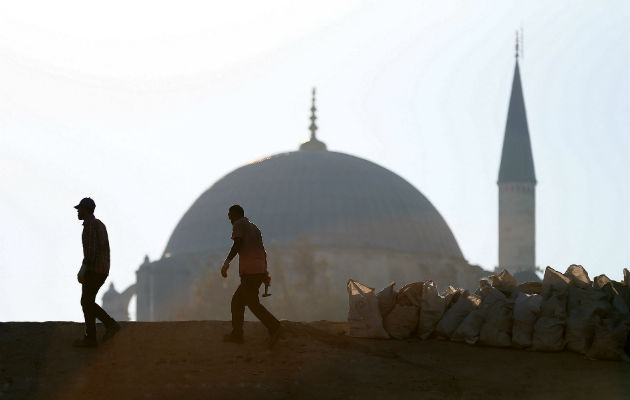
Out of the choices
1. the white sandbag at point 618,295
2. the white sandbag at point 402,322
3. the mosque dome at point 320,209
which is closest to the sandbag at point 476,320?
the white sandbag at point 402,322

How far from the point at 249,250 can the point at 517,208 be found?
7948cm

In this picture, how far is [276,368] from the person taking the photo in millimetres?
14195

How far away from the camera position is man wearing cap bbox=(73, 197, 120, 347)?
48.2 feet

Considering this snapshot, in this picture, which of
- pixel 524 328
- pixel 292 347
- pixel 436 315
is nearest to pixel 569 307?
pixel 524 328

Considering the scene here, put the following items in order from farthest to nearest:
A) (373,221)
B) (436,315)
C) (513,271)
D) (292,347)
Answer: (513,271) → (373,221) → (436,315) → (292,347)

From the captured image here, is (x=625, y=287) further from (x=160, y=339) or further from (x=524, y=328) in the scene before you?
(x=160, y=339)

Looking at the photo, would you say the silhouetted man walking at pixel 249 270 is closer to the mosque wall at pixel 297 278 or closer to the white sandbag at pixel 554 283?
the white sandbag at pixel 554 283

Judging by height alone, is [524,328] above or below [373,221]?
below

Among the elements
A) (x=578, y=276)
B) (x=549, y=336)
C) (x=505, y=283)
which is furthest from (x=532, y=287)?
(x=549, y=336)

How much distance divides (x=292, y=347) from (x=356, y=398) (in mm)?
2085

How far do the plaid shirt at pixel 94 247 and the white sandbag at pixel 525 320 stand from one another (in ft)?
15.8

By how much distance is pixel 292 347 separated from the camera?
15180 mm

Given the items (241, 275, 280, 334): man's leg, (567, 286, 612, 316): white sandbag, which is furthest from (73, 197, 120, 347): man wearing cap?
(567, 286, 612, 316): white sandbag

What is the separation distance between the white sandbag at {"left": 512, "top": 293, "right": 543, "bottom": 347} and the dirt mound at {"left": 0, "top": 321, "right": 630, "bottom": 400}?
0.16m
